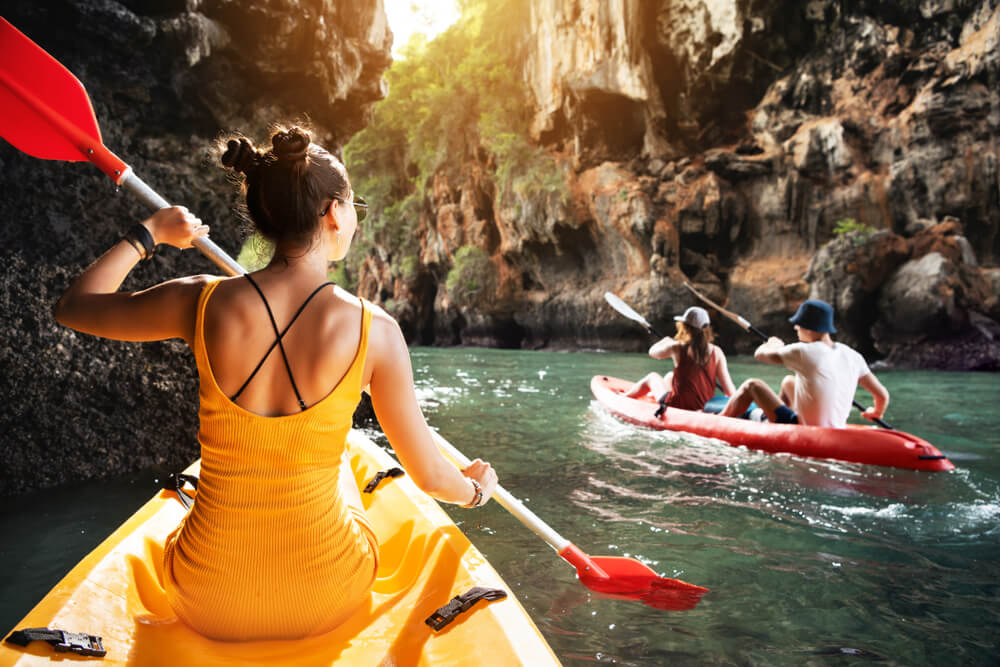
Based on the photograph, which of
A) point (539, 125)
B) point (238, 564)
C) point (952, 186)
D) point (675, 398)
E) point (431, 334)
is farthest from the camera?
point (431, 334)

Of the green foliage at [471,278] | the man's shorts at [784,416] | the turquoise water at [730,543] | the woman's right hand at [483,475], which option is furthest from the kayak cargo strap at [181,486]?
the green foliage at [471,278]

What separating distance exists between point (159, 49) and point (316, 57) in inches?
49.7

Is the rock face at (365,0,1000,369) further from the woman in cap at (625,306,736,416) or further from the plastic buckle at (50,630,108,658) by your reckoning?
the plastic buckle at (50,630,108,658)

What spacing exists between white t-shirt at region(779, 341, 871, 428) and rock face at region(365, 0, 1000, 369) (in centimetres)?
1013

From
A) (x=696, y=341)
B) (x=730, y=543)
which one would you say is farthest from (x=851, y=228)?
(x=730, y=543)

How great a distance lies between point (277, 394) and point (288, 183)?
1.33 feet

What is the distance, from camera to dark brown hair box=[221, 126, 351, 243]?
114 centimetres

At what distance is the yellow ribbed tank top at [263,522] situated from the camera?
108cm

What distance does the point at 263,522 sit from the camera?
110 cm

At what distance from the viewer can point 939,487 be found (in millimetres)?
3691

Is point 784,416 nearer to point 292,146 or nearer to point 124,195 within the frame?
point 292,146

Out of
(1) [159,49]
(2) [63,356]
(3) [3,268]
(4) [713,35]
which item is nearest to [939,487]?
(2) [63,356]

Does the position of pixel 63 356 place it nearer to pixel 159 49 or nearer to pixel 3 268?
pixel 3 268

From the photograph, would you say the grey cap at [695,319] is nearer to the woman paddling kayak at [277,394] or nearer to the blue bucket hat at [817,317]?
the blue bucket hat at [817,317]
